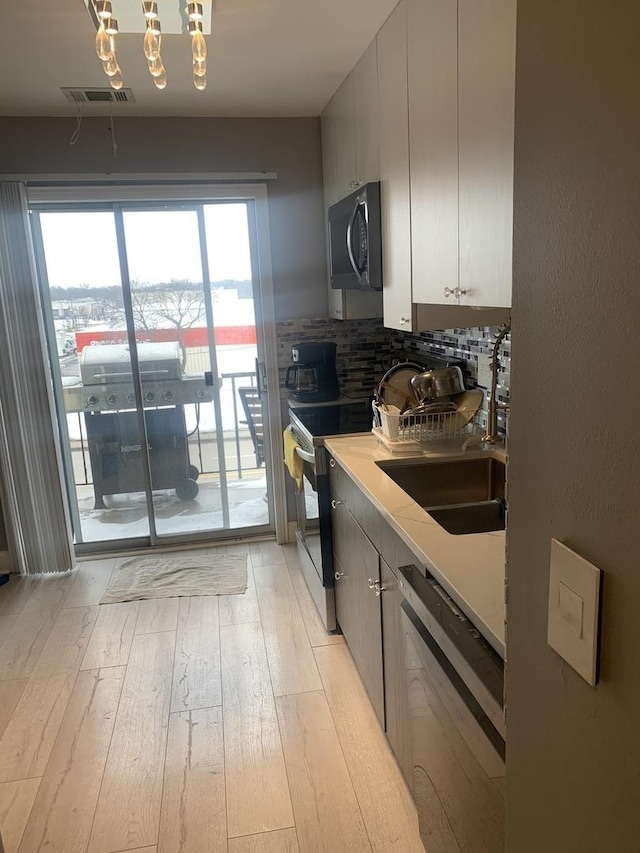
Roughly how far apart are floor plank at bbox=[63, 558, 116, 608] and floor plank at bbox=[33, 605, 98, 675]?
86mm

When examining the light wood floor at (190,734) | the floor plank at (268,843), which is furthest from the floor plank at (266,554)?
the floor plank at (268,843)

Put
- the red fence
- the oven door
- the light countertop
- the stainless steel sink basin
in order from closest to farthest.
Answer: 1. the light countertop
2. the stainless steel sink basin
3. the oven door
4. the red fence

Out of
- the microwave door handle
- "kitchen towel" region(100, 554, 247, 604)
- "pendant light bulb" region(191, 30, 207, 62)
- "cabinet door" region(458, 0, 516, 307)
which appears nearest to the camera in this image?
"cabinet door" region(458, 0, 516, 307)

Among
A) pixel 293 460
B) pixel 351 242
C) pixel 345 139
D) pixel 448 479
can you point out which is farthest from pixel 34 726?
pixel 345 139

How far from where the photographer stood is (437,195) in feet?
6.26

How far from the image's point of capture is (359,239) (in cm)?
267

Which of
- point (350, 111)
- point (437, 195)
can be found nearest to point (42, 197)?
point (350, 111)

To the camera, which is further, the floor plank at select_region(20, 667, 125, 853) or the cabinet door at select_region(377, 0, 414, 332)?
the cabinet door at select_region(377, 0, 414, 332)

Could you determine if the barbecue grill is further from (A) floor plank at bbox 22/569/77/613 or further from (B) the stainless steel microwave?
(B) the stainless steel microwave

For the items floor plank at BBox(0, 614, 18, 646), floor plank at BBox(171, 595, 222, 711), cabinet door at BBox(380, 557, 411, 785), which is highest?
cabinet door at BBox(380, 557, 411, 785)

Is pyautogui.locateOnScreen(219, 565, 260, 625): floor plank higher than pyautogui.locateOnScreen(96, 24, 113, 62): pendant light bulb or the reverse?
the reverse

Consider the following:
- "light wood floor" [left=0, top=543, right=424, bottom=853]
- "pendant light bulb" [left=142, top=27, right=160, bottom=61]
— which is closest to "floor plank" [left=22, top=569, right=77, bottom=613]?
"light wood floor" [left=0, top=543, right=424, bottom=853]

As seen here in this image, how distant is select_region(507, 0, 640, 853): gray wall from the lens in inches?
22.0

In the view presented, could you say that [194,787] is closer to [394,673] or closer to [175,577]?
[394,673]
